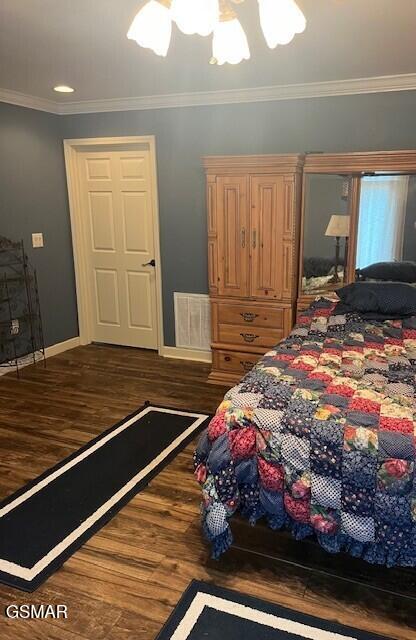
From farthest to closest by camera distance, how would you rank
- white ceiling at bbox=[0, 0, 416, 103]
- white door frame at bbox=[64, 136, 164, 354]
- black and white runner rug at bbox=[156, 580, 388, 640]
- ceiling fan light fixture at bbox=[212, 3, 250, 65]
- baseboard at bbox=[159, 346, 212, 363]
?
baseboard at bbox=[159, 346, 212, 363]
white door frame at bbox=[64, 136, 164, 354]
white ceiling at bbox=[0, 0, 416, 103]
black and white runner rug at bbox=[156, 580, 388, 640]
ceiling fan light fixture at bbox=[212, 3, 250, 65]

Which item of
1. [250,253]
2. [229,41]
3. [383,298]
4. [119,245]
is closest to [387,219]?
[383,298]

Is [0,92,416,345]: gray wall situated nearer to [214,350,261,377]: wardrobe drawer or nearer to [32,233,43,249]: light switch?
[32,233,43,249]: light switch

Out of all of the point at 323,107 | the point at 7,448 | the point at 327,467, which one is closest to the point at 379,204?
the point at 323,107

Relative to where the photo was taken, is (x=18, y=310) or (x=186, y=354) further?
(x=186, y=354)

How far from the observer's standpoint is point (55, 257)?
500 cm

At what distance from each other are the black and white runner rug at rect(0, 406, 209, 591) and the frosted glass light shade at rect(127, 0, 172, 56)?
2.16 m

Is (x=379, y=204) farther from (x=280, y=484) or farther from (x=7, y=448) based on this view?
(x=7, y=448)

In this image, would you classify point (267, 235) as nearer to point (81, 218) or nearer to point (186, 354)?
point (186, 354)

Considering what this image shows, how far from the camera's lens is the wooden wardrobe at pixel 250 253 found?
384 cm

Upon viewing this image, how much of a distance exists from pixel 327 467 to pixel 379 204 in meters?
2.48

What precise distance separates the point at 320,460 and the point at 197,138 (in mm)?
3316

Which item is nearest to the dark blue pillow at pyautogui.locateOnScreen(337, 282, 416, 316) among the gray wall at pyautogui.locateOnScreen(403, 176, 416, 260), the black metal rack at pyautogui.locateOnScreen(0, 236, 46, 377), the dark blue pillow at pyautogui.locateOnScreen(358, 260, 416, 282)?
the dark blue pillow at pyautogui.locateOnScreen(358, 260, 416, 282)

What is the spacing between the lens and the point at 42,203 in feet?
15.7

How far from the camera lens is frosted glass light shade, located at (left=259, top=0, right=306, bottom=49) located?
5.23ft
